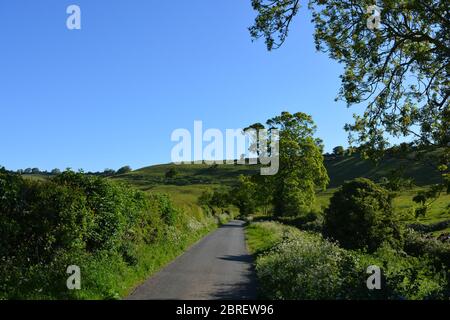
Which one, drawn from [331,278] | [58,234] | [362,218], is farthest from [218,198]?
[331,278]

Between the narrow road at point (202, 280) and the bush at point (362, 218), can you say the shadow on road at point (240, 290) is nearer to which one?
the narrow road at point (202, 280)

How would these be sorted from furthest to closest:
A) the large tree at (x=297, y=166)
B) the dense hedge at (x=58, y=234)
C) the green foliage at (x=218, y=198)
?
the green foliage at (x=218, y=198) < the large tree at (x=297, y=166) < the dense hedge at (x=58, y=234)

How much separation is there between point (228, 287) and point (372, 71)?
9.10 meters

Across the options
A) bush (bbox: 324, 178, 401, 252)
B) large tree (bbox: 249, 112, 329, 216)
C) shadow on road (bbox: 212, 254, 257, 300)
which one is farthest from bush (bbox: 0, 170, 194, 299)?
large tree (bbox: 249, 112, 329, 216)

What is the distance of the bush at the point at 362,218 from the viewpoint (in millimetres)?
25812

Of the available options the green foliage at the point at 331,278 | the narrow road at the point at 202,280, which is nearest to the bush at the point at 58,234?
the narrow road at the point at 202,280

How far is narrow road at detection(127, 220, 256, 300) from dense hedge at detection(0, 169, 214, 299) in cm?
126

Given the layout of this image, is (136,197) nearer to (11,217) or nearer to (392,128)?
(11,217)

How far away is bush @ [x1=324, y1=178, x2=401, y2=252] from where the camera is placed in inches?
1016

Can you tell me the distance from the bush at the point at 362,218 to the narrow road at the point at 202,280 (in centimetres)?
638

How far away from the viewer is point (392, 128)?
1557 centimetres

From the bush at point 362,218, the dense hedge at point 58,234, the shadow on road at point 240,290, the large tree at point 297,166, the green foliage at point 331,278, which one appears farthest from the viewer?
the large tree at point 297,166

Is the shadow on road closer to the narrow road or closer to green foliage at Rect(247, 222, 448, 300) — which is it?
the narrow road

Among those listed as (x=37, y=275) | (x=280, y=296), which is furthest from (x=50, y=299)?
(x=280, y=296)
